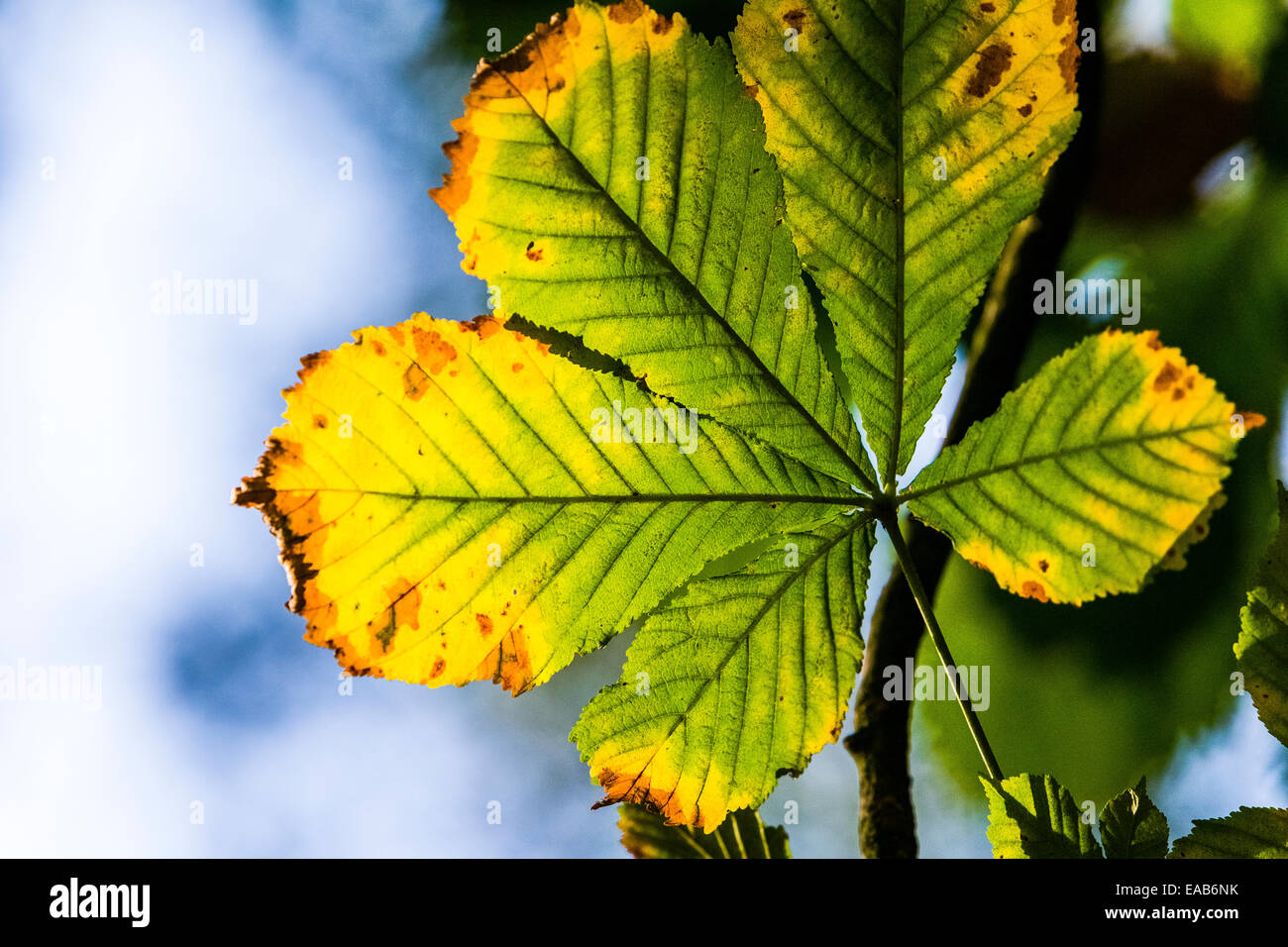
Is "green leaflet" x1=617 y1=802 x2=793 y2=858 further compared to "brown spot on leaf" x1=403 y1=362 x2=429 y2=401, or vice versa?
"green leaflet" x1=617 y1=802 x2=793 y2=858

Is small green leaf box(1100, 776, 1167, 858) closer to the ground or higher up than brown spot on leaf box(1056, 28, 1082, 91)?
closer to the ground

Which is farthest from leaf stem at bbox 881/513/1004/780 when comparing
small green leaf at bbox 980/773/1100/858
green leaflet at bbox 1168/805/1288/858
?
green leaflet at bbox 1168/805/1288/858

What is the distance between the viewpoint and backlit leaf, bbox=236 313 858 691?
0.47 metres

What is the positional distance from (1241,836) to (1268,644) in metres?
0.12

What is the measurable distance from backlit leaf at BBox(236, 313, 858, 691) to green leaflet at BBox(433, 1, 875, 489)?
4 centimetres

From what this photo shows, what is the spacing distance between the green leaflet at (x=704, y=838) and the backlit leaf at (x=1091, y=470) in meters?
0.36

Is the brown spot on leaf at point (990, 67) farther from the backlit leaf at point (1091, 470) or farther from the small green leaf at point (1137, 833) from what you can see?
the small green leaf at point (1137, 833)

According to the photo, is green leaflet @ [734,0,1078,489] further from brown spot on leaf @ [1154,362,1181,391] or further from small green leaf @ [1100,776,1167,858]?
small green leaf @ [1100,776,1167,858]

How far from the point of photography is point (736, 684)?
1.74ft

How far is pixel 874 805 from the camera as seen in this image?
68cm

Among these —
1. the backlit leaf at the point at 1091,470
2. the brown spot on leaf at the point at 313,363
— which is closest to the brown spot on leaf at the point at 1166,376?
the backlit leaf at the point at 1091,470

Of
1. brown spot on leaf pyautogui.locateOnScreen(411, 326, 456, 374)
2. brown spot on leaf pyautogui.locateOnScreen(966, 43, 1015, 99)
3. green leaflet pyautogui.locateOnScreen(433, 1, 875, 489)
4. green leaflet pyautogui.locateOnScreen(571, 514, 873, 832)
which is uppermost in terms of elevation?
brown spot on leaf pyautogui.locateOnScreen(966, 43, 1015, 99)
